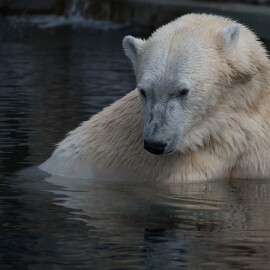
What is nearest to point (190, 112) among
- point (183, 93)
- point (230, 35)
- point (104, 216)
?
point (183, 93)

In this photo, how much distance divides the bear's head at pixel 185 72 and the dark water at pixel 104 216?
350mm

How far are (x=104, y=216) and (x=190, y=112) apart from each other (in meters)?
0.79

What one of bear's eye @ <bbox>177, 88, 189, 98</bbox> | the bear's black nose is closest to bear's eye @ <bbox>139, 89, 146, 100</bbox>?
bear's eye @ <bbox>177, 88, 189, 98</bbox>

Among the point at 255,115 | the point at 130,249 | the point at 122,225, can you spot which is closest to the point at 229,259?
the point at 130,249

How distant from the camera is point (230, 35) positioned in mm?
6176

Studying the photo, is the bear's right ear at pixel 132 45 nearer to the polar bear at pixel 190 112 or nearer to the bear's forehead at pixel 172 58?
the polar bear at pixel 190 112

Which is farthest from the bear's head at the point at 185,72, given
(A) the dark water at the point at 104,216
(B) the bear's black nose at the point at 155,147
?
(A) the dark water at the point at 104,216

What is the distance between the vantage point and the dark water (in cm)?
487

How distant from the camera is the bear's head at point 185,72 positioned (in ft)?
19.9

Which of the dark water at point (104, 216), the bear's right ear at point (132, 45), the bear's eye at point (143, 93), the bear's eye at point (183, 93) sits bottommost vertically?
the dark water at point (104, 216)

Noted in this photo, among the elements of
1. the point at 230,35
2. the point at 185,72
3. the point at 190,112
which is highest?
the point at 230,35

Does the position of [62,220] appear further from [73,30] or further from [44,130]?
[73,30]

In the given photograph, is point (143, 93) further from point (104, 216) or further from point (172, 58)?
point (104, 216)

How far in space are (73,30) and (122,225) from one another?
11.6m
